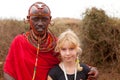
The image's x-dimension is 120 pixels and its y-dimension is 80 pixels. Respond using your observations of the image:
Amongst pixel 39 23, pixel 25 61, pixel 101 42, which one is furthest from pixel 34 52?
pixel 101 42

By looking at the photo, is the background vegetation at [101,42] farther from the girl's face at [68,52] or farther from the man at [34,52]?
the girl's face at [68,52]

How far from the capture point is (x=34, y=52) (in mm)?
3740

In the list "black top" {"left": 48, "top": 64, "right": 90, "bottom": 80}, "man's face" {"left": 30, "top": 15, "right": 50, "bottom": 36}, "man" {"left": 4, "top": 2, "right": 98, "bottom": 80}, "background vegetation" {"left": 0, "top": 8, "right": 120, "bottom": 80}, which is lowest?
"background vegetation" {"left": 0, "top": 8, "right": 120, "bottom": 80}

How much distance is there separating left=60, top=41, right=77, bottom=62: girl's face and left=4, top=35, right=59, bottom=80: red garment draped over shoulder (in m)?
0.21

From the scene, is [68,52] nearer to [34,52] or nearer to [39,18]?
[34,52]

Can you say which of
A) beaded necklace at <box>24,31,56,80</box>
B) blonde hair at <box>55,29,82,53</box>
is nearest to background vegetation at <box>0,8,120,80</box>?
beaded necklace at <box>24,31,56,80</box>

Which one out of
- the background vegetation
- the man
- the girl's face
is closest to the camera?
the girl's face

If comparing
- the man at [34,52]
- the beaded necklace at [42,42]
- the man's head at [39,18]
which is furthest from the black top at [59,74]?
the man's head at [39,18]

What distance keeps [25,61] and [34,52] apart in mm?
133

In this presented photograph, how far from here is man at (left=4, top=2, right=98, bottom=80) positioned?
373 centimetres

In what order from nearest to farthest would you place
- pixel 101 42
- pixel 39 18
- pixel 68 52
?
pixel 68 52 < pixel 39 18 < pixel 101 42

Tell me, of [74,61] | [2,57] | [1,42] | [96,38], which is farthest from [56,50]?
[1,42]

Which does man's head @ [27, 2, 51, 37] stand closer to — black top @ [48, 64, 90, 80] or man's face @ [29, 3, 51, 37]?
man's face @ [29, 3, 51, 37]

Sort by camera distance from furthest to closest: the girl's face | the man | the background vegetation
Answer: the background vegetation → the man → the girl's face
